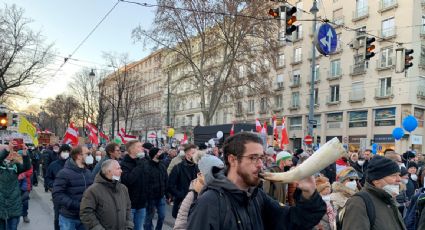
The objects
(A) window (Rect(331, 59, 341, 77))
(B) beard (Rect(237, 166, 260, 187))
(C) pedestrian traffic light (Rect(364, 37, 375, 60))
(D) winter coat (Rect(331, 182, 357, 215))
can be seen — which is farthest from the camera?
(A) window (Rect(331, 59, 341, 77))

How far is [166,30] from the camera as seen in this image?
1174 inches

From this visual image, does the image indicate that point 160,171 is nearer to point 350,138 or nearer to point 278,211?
point 278,211

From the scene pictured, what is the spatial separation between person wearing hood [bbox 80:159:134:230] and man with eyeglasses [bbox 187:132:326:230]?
115 inches

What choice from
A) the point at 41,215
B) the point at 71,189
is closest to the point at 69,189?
the point at 71,189

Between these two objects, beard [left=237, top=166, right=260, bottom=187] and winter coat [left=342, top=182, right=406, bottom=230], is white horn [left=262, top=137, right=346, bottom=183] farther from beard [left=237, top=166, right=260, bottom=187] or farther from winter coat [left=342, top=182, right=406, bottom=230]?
winter coat [left=342, top=182, right=406, bottom=230]

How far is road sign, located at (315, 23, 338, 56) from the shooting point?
1299cm

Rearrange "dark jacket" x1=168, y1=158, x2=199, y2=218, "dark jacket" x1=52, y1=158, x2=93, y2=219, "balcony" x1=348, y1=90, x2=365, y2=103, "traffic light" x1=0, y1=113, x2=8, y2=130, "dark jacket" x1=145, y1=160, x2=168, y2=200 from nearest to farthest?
"dark jacket" x1=52, y1=158, x2=93, y2=219 < "dark jacket" x1=145, y1=160, x2=168, y2=200 < "dark jacket" x1=168, y1=158, x2=199, y2=218 < "traffic light" x1=0, y1=113, x2=8, y2=130 < "balcony" x1=348, y1=90, x2=365, y2=103

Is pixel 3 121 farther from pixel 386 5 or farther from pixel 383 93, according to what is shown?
pixel 386 5

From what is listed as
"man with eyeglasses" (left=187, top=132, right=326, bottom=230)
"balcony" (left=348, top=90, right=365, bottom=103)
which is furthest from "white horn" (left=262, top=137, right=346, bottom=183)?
"balcony" (left=348, top=90, right=365, bottom=103)

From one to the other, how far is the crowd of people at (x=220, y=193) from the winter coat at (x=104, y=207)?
12mm

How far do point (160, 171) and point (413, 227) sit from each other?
167 inches

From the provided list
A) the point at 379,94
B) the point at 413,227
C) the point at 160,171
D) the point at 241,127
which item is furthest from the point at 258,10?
the point at 413,227

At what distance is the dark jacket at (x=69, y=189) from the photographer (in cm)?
554

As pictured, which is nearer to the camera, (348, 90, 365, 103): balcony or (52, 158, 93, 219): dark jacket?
(52, 158, 93, 219): dark jacket
